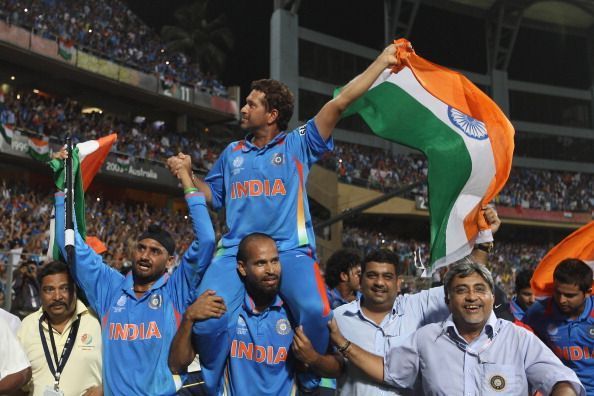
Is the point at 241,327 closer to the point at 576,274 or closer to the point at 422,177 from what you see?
the point at 576,274

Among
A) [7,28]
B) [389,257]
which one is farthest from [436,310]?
[7,28]

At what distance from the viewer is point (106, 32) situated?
97.9 feet

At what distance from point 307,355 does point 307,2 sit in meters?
37.5

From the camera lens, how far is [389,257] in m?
4.78

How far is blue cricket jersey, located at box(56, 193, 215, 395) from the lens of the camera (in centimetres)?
450

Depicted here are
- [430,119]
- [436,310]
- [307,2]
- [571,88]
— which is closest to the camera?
[436,310]

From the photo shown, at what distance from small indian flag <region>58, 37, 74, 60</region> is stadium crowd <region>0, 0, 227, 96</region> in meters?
0.11

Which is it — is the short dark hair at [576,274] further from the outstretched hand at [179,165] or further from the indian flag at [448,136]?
the outstretched hand at [179,165]

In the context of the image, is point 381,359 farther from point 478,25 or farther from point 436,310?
point 478,25

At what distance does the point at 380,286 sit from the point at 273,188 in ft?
3.10

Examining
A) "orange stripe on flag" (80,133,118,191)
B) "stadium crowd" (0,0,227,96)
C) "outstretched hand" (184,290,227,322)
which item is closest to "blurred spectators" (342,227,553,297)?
"stadium crowd" (0,0,227,96)

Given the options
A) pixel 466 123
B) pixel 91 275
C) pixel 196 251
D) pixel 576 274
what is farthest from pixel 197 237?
pixel 576 274

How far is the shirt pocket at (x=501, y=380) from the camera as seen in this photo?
3609 millimetres

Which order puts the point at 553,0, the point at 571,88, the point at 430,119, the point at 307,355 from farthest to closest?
the point at 571,88 < the point at 553,0 < the point at 430,119 < the point at 307,355
